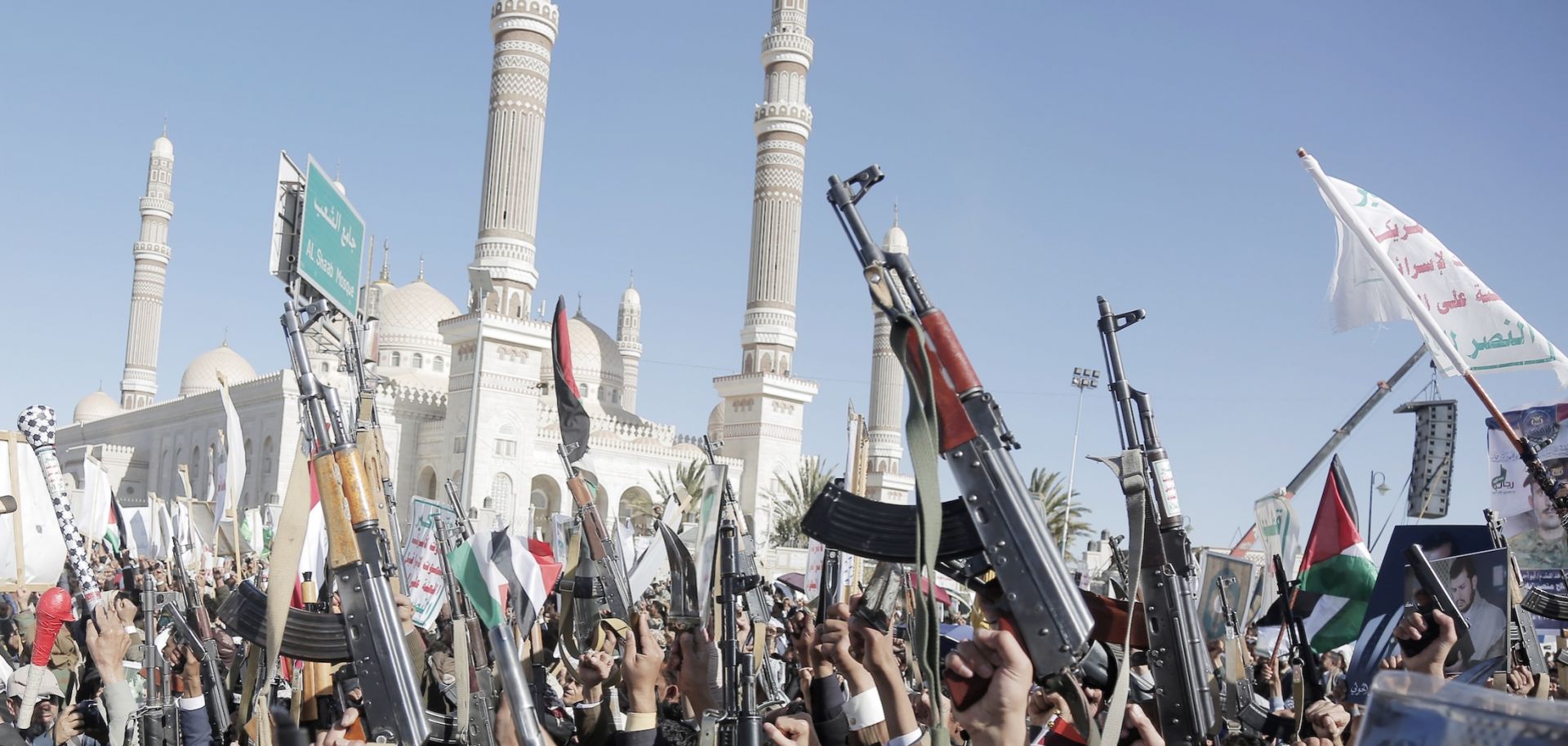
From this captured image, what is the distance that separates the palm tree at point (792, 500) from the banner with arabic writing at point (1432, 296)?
112 feet

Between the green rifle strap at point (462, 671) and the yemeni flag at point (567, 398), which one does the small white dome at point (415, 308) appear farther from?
the green rifle strap at point (462, 671)

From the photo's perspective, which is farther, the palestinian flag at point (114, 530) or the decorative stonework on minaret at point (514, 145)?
the decorative stonework on minaret at point (514, 145)

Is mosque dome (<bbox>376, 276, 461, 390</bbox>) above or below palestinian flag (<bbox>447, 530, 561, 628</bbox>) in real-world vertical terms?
above

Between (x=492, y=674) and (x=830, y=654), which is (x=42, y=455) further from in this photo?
(x=830, y=654)

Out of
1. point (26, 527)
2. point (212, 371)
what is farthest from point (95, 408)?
point (26, 527)

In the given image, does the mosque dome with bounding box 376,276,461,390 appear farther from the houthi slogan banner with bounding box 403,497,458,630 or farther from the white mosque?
the houthi slogan banner with bounding box 403,497,458,630

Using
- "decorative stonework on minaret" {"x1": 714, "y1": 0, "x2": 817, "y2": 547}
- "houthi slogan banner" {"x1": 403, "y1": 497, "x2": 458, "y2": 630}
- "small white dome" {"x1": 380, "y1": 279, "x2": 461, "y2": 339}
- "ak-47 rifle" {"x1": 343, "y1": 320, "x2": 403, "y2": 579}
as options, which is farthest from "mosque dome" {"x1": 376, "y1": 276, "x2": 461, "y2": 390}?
"ak-47 rifle" {"x1": 343, "y1": 320, "x2": 403, "y2": 579}

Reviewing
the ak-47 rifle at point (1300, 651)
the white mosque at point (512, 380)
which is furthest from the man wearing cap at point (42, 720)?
the white mosque at point (512, 380)

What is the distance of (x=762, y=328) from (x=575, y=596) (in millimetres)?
32740

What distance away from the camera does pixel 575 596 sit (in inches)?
319

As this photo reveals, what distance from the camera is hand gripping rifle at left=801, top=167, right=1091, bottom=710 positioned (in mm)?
2729

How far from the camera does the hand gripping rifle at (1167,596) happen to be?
136 inches

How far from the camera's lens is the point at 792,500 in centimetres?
4050

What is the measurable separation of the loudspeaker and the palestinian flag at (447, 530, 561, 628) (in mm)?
5089
